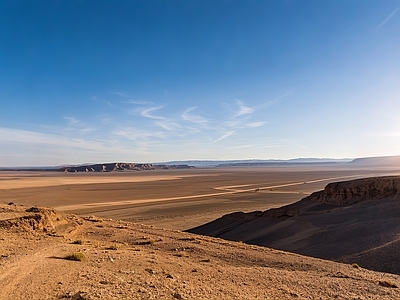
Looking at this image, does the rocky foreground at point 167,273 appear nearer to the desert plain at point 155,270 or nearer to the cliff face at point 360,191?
the desert plain at point 155,270

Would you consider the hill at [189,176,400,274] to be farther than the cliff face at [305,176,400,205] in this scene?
No

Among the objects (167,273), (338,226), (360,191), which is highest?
(360,191)

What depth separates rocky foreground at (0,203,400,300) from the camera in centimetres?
771

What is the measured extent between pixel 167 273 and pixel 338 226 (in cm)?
1610

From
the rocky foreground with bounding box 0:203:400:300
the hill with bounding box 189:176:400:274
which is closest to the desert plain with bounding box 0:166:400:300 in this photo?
the rocky foreground with bounding box 0:203:400:300

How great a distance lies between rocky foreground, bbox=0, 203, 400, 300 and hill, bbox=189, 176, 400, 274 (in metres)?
4.91

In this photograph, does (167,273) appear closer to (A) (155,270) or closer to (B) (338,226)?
(A) (155,270)

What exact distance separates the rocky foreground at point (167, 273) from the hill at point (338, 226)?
16.1 feet

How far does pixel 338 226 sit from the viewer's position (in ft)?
71.7

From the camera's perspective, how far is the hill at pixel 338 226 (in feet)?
53.3

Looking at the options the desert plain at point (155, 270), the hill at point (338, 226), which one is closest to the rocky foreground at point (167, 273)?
the desert plain at point (155, 270)

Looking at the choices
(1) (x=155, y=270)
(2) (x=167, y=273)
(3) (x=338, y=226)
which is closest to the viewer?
(2) (x=167, y=273)

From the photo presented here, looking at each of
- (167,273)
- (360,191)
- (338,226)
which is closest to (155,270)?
(167,273)

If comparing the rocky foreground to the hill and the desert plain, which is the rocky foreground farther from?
the hill
